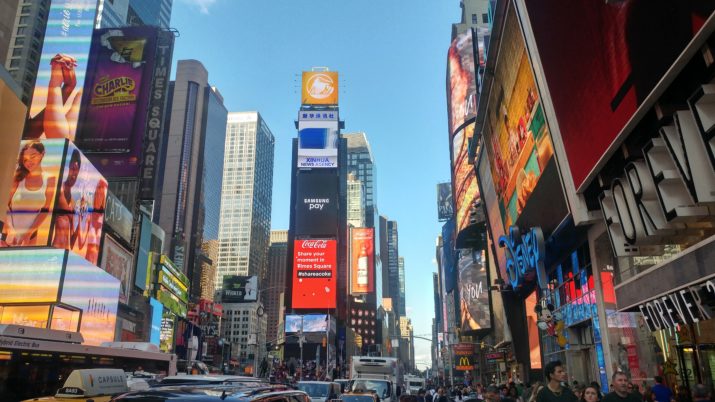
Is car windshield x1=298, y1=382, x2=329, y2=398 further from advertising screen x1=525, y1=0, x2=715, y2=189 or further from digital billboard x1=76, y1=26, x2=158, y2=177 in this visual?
digital billboard x1=76, y1=26, x2=158, y2=177

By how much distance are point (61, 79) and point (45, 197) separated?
22.6 metres

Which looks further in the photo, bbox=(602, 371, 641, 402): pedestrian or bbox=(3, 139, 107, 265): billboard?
bbox=(3, 139, 107, 265): billboard

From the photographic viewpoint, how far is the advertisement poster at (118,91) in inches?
2404

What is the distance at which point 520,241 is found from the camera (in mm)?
27656

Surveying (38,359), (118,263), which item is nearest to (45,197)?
(118,263)

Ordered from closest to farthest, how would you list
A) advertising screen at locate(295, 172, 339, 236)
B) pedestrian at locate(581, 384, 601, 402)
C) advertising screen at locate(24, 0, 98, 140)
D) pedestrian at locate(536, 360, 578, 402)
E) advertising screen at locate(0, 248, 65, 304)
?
pedestrian at locate(536, 360, 578, 402), pedestrian at locate(581, 384, 601, 402), advertising screen at locate(0, 248, 65, 304), advertising screen at locate(24, 0, 98, 140), advertising screen at locate(295, 172, 339, 236)

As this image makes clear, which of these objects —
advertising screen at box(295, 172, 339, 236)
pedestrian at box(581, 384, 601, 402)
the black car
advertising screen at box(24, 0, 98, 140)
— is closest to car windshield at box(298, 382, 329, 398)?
pedestrian at box(581, 384, 601, 402)

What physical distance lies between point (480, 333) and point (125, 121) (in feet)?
161

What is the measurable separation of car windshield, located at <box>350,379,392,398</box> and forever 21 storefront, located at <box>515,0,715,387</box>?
9.71 m

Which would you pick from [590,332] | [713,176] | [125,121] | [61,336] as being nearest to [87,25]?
[125,121]

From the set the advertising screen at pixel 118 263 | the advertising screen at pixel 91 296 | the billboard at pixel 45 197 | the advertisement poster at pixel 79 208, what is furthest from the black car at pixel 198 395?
the advertising screen at pixel 118 263

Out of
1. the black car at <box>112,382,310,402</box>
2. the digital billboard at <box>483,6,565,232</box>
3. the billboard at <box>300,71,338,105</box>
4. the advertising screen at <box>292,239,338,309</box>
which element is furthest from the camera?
the billboard at <box>300,71,338,105</box>

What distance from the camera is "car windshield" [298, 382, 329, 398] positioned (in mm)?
18625

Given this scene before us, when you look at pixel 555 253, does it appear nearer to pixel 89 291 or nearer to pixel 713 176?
pixel 713 176
